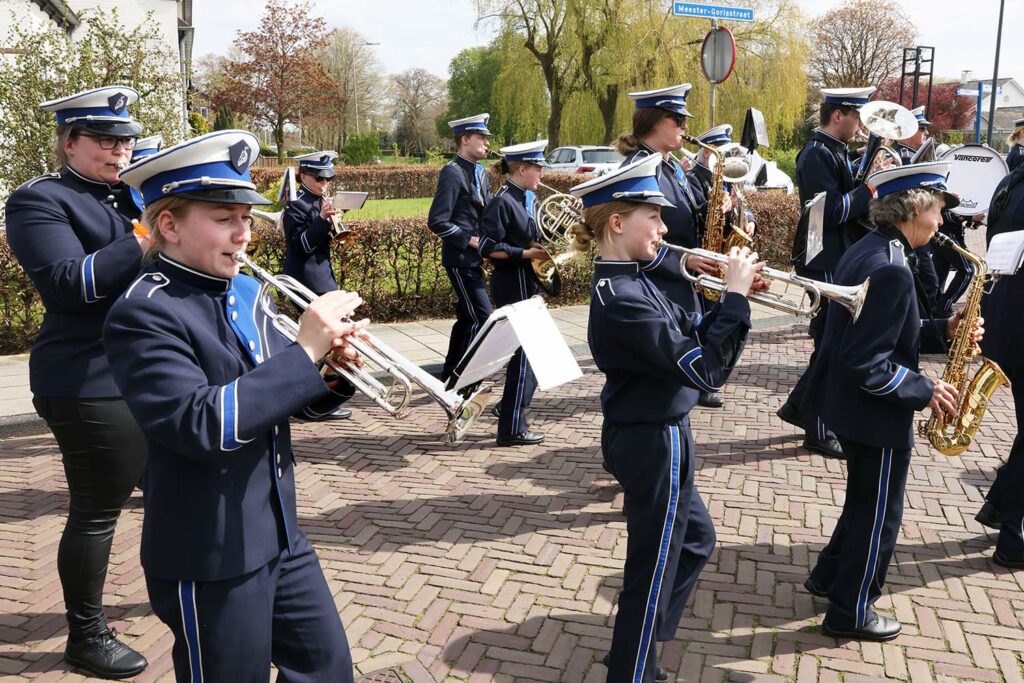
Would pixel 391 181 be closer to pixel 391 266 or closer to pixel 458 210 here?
pixel 391 266

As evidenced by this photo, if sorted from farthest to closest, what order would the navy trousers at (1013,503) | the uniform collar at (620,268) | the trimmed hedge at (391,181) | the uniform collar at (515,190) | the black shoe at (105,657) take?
the trimmed hedge at (391,181)
the uniform collar at (515,190)
the navy trousers at (1013,503)
the black shoe at (105,657)
the uniform collar at (620,268)

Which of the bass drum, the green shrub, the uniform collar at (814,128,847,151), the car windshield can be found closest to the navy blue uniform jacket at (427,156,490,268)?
the uniform collar at (814,128,847,151)

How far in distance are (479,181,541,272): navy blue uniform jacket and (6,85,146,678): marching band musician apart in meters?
3.21

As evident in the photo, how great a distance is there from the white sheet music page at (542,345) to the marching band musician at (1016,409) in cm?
276

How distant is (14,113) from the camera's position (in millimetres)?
9797

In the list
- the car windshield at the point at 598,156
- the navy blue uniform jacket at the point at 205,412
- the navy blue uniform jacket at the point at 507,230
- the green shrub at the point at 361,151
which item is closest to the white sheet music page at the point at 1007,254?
the navy blue uniform jacket at the point at 507,230

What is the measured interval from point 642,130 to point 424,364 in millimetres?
3984

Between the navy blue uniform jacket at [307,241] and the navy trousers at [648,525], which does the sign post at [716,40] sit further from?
the navy trousers at [648,525]

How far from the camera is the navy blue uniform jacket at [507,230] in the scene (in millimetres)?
6602

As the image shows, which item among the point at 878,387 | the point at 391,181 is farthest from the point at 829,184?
the point at 391,181

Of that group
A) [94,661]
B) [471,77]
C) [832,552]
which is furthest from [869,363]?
[471,77]

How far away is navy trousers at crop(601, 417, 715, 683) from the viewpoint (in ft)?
10.2

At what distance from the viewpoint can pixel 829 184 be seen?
20.0 ft

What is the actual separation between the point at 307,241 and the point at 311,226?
13 centimetres
